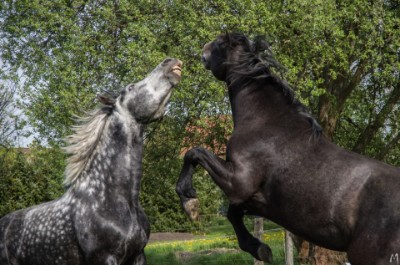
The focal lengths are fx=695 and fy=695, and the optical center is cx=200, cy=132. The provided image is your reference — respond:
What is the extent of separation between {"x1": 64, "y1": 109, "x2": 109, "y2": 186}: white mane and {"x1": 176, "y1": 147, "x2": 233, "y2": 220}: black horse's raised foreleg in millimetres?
977

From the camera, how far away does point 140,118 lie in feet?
21.6

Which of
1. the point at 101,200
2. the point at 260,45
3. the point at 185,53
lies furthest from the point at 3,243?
the point at 185,53

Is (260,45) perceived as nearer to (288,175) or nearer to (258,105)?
(258,105)

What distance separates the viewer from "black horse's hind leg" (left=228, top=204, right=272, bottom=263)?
6301 mm

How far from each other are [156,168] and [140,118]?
815cm

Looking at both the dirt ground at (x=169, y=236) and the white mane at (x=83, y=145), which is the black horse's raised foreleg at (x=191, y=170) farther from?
the dirt ground at (x=169, y=236)

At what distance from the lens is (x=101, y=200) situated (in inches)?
248

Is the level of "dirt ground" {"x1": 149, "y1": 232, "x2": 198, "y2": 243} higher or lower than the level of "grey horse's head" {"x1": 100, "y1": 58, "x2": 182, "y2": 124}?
lower

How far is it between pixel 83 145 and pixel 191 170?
1136mm

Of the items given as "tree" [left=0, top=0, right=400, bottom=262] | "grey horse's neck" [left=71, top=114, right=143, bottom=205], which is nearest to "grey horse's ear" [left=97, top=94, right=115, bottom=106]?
"grey horse's neck" [left=71, top=114, right=143, bottom=205]

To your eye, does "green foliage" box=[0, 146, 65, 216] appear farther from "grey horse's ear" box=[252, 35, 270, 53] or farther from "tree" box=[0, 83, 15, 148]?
"grey horse's ear" box=[252, 35, 270, 53]

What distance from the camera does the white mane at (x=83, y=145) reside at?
21.7ft

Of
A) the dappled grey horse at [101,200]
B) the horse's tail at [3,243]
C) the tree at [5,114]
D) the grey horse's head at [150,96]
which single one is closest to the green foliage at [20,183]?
the tree at [5,114]

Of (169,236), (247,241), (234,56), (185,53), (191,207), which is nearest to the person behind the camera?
(191,207)
